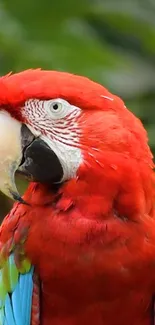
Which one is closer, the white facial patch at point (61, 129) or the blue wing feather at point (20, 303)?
the white facial patch at point (61, 129)

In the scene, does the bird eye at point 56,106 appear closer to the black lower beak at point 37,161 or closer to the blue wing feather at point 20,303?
the black lower beak at point 37,161

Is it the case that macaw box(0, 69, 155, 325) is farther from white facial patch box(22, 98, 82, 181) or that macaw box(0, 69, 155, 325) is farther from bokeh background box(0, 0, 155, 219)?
bokeh background box(0, 0, 155, 219)

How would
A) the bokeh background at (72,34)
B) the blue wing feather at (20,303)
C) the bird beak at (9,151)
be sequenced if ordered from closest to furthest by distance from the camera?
1. the bird beak at (9,151)
2. the blue wing feather at (20,303)
3. the bokeh background at (72,34)

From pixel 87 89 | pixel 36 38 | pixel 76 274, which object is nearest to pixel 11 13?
pixel 36 38

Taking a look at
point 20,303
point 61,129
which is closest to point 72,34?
point 61,129

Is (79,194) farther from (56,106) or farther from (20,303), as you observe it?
(20,303)

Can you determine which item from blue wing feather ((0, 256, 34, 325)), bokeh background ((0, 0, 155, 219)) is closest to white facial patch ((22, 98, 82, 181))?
blue wing feather ((0, 256, 34, 325))

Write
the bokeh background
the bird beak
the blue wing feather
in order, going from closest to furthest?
1. the bird beak
2. the blue wing feather
3. the bokeh background

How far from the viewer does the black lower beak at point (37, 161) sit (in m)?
1.56

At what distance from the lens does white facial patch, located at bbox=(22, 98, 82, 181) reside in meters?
1.56

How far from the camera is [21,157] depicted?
61.5 inches

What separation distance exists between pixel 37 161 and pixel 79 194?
0.10 metres

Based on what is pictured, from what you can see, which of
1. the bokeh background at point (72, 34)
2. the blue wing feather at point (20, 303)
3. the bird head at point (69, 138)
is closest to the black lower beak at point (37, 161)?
the bird head at point (69, 138)

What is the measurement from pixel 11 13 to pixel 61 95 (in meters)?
0.71
